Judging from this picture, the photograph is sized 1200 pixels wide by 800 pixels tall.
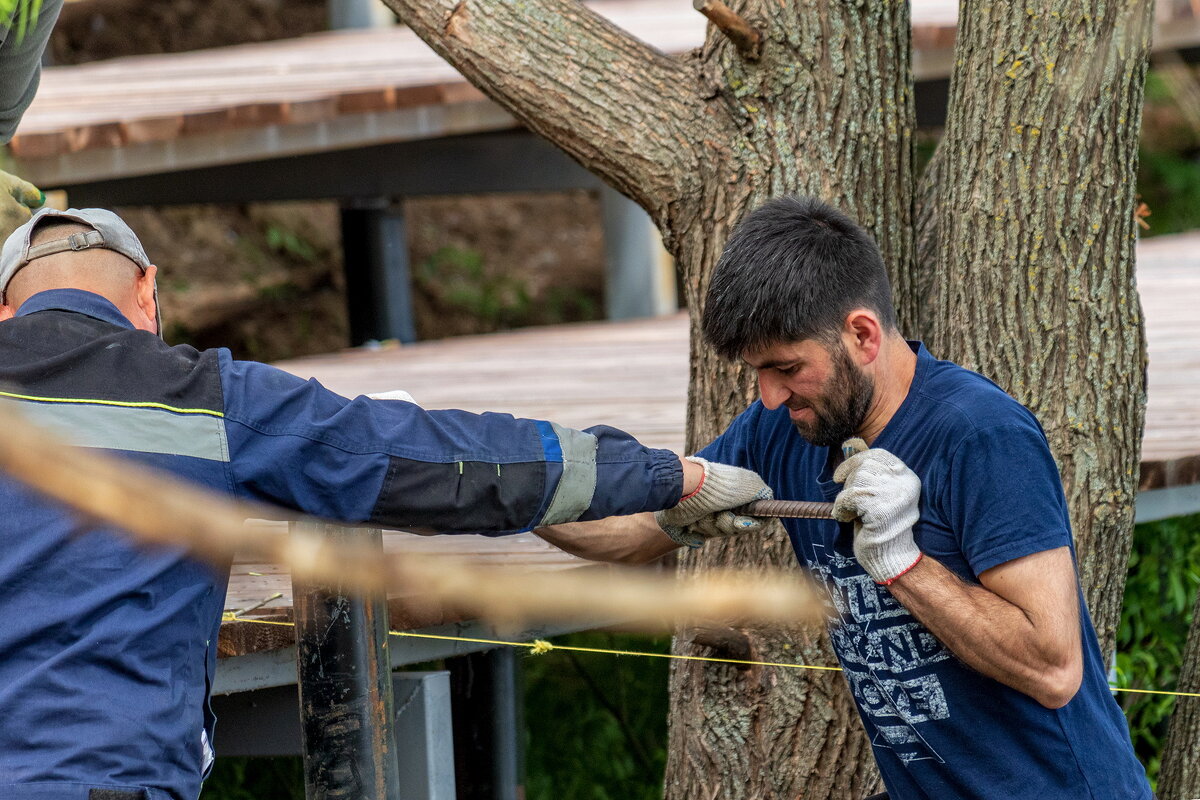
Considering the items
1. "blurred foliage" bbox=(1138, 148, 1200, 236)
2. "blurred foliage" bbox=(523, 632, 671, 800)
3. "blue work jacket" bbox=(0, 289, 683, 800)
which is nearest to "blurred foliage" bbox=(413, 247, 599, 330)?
"blurred foliage" bbox=(1138, 148, 1200, 236)

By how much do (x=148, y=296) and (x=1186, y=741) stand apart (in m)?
2.60

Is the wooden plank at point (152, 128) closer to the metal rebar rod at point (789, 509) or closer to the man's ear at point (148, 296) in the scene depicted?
the man's ear at point (148, 296)

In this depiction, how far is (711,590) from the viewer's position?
3.22m

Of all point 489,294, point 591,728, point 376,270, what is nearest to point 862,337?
point 591,728

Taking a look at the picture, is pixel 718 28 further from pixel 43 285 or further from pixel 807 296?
pixel 43 285

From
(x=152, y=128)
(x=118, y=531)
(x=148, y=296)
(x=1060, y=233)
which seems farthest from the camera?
(x=152, y=128)

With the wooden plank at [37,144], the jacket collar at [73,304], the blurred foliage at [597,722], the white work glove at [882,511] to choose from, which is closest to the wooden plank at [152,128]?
the wooden plank at [37,144]

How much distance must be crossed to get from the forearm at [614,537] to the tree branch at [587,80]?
2.61 ft

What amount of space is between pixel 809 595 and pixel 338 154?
16.6 feet

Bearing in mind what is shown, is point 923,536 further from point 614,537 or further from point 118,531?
point 118,531

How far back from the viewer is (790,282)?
7.55 ft

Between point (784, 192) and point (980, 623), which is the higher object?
point (784, 192)

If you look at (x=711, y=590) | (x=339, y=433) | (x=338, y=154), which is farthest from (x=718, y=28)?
(x=338, y=154)

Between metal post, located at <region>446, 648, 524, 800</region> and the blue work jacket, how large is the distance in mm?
1696
